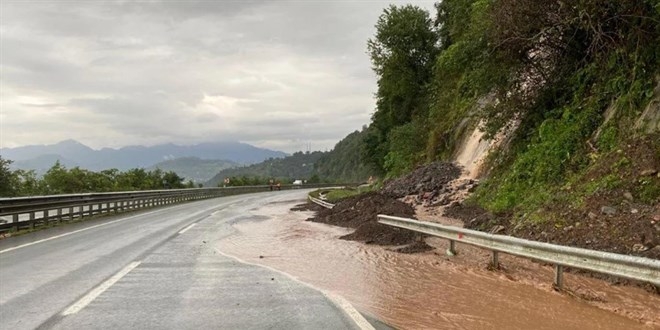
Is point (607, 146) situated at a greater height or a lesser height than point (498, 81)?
lesser

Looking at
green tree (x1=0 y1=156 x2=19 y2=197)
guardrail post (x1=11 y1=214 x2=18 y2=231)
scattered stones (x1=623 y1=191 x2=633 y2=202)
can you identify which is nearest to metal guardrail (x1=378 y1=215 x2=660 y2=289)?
scattered stones (x1=623 y1=191 x2=633 y2=202)

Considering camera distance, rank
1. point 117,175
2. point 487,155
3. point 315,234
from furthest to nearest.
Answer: point 117,175 < point 487,155 < point 315,234

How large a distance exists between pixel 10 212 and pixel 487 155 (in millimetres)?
16452

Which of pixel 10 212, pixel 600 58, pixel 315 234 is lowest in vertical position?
pixel 315 234

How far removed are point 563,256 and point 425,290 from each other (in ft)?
6.54

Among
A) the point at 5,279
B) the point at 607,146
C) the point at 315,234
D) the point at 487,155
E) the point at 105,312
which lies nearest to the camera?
the point at 105,312

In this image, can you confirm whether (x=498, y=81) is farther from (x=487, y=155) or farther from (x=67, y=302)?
(x=67, y=302)

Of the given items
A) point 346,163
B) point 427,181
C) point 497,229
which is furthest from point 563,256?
point 346,163

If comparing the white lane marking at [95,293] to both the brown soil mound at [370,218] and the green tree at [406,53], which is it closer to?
the brown soil mound at [370,218]

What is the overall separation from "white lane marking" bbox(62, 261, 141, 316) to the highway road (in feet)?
0.04

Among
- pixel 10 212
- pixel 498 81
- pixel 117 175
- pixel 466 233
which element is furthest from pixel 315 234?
Result: pixel 117 175

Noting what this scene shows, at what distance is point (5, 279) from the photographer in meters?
8.73

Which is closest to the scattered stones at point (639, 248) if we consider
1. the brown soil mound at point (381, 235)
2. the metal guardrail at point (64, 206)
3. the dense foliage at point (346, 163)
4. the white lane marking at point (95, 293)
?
the brown soil mound at point (381, 235)

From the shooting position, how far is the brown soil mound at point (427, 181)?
22.6 meters
